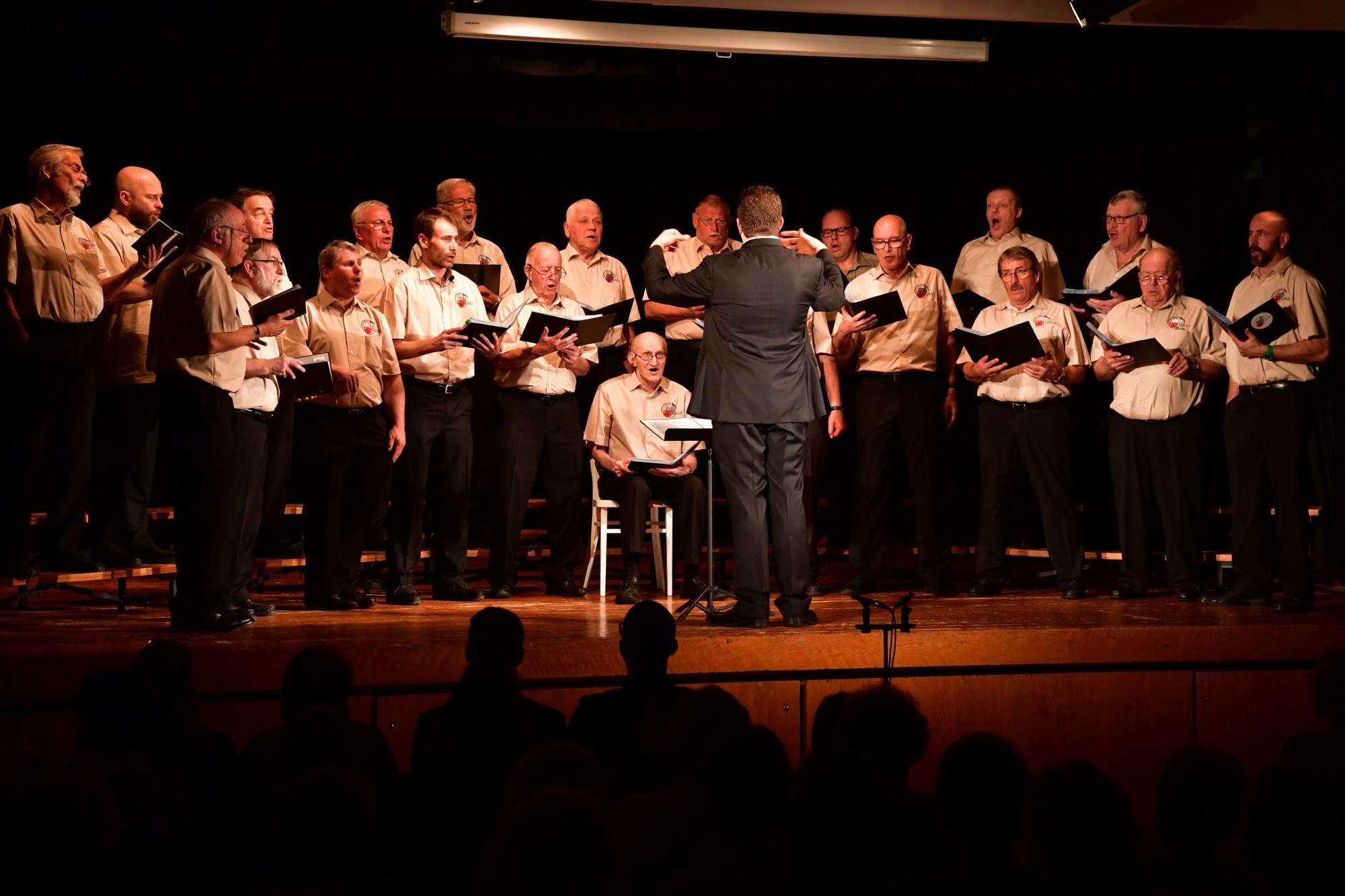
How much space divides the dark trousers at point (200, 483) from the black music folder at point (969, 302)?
355 centimetres

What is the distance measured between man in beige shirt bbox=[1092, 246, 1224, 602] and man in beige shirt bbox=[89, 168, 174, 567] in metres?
4.47

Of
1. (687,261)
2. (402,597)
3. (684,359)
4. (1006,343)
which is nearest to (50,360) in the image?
(402,597)

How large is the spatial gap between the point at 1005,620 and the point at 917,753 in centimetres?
264

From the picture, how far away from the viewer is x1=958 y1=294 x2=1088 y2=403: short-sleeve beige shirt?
5582 mm

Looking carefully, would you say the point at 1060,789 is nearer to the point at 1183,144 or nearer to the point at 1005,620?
the point at 1005,620

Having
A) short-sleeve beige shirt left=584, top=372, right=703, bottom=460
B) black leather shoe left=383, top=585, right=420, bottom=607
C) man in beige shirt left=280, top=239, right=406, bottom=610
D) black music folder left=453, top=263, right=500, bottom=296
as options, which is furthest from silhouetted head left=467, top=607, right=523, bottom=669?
black music folder left=453, top=263, right=500, bottom=296

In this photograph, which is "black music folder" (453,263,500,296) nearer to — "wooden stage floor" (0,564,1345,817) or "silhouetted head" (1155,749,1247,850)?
"wooden stage floor" (0,564,1345,817)

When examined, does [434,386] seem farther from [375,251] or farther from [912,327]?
[912,327]

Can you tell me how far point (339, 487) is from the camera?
499 centimetres

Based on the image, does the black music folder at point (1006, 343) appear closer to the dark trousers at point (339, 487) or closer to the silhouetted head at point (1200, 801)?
the dark trousers at point (339, 487)

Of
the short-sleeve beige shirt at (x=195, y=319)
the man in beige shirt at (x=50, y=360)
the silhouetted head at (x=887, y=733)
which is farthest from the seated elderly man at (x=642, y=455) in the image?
the silhouetted head at (x=887, y=733)

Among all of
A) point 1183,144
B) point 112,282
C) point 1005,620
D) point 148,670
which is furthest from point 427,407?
point 1183,144

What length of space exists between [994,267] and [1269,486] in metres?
1.90

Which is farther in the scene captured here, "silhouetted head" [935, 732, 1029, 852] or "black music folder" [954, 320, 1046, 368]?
"black music folder" [954, 320, 1046, 368]
